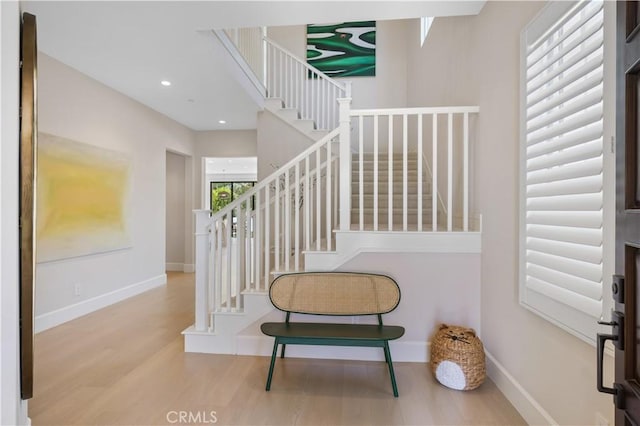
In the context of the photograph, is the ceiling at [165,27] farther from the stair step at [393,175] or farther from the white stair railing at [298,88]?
the stair step at [393,175]

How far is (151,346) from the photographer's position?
117 inches

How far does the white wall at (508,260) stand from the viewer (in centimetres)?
157

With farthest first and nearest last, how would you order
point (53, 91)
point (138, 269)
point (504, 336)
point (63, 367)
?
point (138, 269) → point (53, 91) → point (63, 367) → point (504, 336)

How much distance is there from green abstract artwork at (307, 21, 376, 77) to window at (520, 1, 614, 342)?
479cm

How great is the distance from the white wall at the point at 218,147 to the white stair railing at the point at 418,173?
2.13m

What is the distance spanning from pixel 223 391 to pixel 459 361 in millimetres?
1563

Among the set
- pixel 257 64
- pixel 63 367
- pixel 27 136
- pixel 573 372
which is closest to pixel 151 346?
pixel 63 367

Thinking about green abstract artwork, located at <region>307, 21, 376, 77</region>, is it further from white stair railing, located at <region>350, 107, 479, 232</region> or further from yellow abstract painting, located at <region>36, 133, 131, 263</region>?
yellow abstract painting, located at <region>36, 133, 131, 263</region>

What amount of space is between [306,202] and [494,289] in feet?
4.96

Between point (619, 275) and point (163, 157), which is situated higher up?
point (163, 157)

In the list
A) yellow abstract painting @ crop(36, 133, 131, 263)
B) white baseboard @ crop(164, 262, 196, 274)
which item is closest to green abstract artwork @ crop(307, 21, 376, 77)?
yellow abstract painting @ crop(36, 133, 131, 263)

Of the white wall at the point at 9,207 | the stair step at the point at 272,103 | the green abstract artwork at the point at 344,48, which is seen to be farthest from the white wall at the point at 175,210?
the white wall at the point at 9,207

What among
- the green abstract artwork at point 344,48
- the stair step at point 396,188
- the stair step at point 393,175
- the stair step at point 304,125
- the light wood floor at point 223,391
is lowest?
the light wood floor at point 223,391

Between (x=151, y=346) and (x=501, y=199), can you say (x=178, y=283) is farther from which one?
(x=501, y=199)
